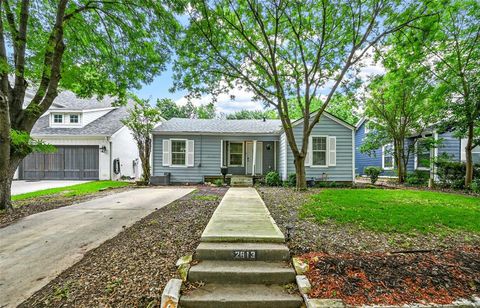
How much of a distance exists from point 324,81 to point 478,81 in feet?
20.7

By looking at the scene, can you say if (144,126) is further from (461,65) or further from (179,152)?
(461,65)

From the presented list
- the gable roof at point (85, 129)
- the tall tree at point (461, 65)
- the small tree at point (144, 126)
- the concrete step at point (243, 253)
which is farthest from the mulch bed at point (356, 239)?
the gable roof at point (85, 129)

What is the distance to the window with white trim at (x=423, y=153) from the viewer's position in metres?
11.6

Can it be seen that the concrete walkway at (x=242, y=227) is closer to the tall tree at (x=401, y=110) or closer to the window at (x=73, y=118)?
the tall tree at (x=401, y=110)

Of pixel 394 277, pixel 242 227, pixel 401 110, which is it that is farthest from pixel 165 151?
pixel 401 110

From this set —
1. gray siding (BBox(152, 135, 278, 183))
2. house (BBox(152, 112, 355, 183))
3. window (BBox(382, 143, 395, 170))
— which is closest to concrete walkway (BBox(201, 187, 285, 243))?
house (BBox(152, 112, 355, 183))

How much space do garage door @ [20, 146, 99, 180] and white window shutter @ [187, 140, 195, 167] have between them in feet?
20.6

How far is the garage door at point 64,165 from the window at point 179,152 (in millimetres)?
5468

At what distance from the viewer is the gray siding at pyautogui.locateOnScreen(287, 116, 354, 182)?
1187 cm

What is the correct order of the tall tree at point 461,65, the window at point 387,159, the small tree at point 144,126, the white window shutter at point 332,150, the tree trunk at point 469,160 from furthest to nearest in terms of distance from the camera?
the window at point 387,159, the small tree at point 144,126, the white window shutter at point 332,150, the tree trunk at point 469,160, the tall tree at point 461,65

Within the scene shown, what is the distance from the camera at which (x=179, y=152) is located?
12.9 meters

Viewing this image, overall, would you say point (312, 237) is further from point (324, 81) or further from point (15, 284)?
point (324, 81)

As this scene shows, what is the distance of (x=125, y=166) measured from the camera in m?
15.8

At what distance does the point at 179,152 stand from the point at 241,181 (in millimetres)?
3903
